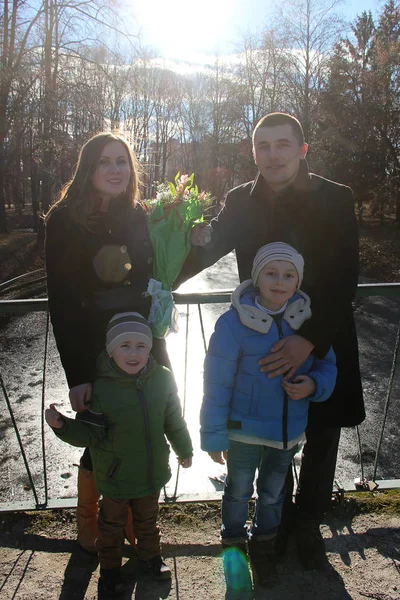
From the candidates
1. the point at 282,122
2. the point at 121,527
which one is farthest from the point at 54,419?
the point at 282,122

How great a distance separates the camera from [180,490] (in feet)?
14.3

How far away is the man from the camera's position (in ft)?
7.68

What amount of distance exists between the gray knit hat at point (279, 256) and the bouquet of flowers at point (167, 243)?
417 mm

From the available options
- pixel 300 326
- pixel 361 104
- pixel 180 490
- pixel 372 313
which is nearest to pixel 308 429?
pixel 300 326

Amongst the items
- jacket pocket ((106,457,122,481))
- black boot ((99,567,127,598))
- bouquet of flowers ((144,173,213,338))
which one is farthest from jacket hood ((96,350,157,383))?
black boot ((99,567,127,598))

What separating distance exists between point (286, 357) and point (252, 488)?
695mm

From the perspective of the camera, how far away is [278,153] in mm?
2354

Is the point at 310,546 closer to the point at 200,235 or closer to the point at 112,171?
the point at 200,235

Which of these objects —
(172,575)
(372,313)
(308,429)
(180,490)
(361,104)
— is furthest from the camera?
(361,104)

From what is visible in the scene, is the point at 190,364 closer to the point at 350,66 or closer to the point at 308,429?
the point at 308,429

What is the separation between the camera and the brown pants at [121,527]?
2.28 m

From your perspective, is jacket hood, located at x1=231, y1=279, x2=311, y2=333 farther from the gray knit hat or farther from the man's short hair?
the man's short hair

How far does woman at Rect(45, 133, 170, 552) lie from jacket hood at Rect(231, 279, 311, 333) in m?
0.48

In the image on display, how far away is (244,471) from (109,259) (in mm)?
1174
